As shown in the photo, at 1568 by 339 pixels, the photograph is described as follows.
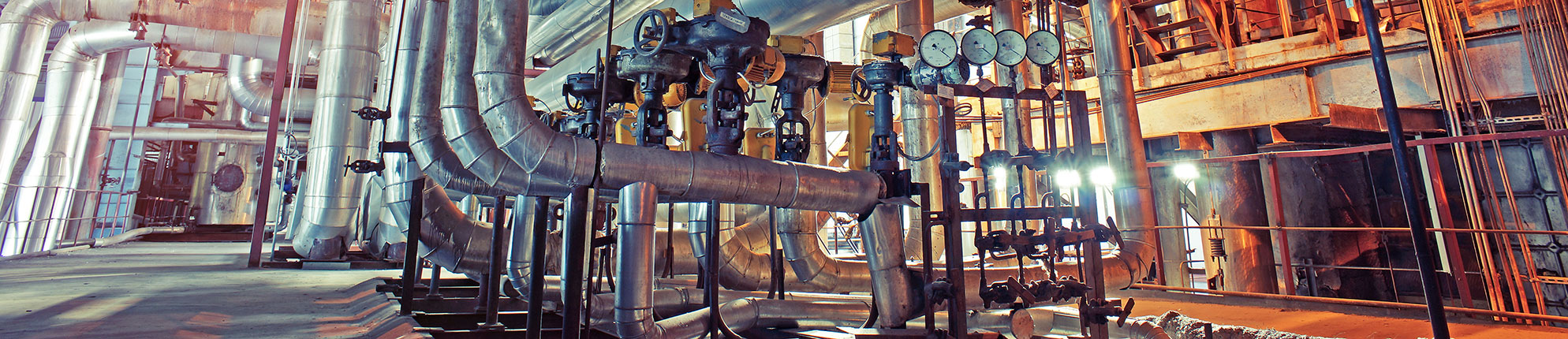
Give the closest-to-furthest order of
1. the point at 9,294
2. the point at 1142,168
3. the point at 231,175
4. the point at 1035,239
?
the point at 1035,239
the point at 9,294
the point at 1142,168
the point at 231,175

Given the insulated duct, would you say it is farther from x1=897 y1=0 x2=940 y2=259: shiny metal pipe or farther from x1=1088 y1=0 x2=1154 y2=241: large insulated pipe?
x1=1088 y1=0 x2=1154 y2=241: large insulated pipe

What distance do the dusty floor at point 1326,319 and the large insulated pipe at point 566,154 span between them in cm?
419

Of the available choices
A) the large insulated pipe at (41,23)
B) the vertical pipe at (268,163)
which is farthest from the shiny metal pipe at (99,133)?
the vertical pipe at (268,163)

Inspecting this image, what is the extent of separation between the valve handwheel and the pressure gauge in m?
2.31

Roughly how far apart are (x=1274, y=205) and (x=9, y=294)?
1216 centimetres

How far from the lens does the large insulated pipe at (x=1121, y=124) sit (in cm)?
668

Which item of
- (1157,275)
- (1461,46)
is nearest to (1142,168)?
(1157,275)

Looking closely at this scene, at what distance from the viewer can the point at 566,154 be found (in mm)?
3715

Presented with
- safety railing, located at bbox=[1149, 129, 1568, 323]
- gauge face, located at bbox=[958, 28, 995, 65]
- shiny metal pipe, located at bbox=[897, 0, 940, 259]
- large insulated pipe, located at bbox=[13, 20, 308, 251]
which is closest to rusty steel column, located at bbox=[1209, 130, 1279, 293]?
safety railing, located at bbox=[1149, 129, 1568, 323]

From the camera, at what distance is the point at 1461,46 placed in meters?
6.93

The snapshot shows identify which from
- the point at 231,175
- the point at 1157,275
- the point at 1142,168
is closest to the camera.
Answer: the point at 1142,168

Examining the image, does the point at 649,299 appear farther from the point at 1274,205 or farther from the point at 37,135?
the point at 37,135

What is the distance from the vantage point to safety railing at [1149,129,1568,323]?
19.7ft

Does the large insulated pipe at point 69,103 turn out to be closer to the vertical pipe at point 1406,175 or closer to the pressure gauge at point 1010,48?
the pressure gauge at point 1010,48
